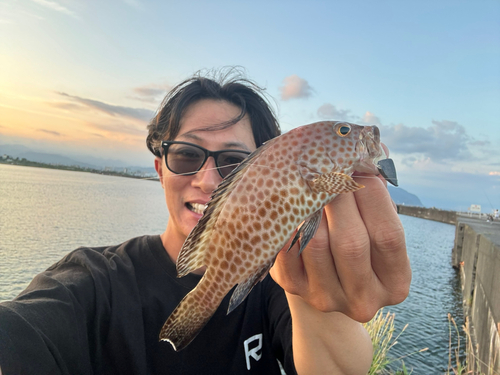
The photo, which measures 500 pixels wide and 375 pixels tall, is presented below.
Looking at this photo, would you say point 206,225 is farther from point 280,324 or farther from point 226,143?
point 280,324

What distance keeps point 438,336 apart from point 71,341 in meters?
17.5

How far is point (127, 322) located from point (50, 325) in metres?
0.80

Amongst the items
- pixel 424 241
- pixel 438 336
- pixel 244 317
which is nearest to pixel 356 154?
pixel 244 317

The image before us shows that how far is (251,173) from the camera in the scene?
7.06 feet

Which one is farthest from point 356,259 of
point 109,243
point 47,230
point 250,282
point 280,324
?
point 47,230

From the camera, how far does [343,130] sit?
241 centimetres

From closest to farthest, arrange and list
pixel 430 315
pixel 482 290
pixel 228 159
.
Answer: pixel 228 159, pixel 482 290, pixel 430 315

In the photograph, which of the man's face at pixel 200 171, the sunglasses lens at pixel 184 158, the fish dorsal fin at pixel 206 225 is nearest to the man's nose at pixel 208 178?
the man's face at pixel 200 171

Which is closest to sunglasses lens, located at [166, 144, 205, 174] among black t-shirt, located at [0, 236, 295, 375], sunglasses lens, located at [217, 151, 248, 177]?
sunglasses lens, located at [217, 151, 248, 177]

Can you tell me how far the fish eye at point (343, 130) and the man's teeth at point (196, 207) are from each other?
1873 mm

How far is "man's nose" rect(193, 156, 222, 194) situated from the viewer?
3521 mm

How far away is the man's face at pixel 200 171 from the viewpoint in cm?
362

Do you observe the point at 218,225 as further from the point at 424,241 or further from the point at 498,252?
the point at 424,241

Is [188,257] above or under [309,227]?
under
